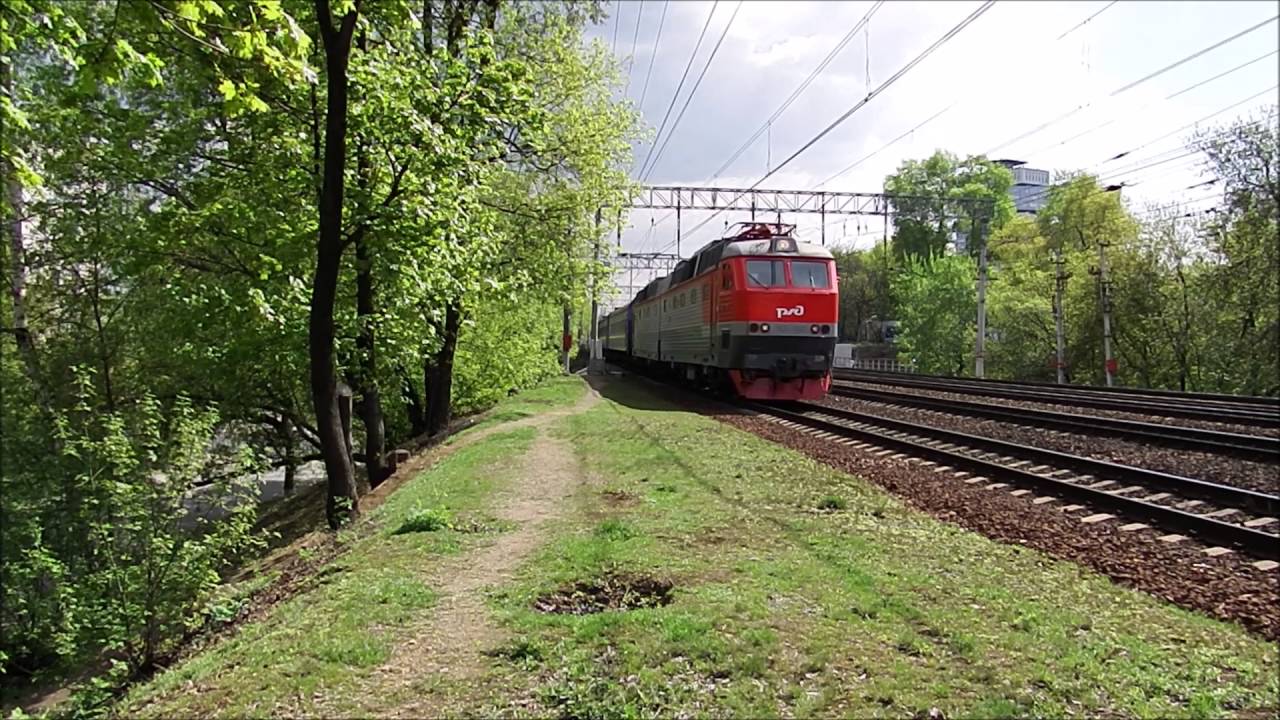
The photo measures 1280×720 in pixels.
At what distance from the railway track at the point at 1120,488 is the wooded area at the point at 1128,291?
2223 centimetres

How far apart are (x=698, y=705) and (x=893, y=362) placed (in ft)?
193

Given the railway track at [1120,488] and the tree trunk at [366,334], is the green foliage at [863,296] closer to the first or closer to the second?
the railway track at [1120,488]

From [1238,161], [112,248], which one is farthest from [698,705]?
[1238,161]

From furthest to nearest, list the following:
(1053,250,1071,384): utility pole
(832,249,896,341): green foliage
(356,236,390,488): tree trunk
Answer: (832,249,896,341): green foliage
(1053,250,1071,384): utility pole
(356,236,390,488): tree trunk

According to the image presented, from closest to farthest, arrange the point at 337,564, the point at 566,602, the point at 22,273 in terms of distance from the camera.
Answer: the point at 566,602
the point at 337,564
the point at 22,273

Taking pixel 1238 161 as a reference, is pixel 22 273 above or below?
below

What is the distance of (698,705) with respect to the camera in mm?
4098

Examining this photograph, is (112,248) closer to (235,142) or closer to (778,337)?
(235,142)

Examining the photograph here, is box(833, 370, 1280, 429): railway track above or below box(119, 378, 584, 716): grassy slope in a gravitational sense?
above

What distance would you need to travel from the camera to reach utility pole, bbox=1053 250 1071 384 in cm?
3575

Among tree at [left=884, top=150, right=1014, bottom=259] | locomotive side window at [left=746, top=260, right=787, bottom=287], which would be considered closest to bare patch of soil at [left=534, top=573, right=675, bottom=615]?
locomotive side window at [left=746, top=260, right=787, bottom=287]

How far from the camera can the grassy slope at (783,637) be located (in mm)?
4176

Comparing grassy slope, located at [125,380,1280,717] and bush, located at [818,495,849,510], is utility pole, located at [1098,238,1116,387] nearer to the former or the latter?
bush, located at [818,495,849,510]

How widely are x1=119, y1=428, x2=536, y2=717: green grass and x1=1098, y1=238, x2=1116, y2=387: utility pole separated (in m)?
32.2
